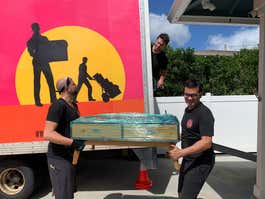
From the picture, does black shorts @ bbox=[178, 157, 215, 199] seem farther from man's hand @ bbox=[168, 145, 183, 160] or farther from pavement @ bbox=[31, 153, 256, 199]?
pavement @ bbox=[31, 153, 256, 199]

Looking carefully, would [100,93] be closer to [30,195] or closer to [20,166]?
[20,166]

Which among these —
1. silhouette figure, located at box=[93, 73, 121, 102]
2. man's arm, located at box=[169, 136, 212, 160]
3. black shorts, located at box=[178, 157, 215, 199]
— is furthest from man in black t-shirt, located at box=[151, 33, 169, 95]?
man's arm, located at box=[169, 136, 212, 160]

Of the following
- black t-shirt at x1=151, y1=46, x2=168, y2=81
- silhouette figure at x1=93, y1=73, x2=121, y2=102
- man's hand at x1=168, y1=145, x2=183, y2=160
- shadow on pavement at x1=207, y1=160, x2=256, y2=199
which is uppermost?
black t-shirt at x1=151, y1=46, x2=168, y2=81

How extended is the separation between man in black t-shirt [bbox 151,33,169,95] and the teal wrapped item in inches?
98.1

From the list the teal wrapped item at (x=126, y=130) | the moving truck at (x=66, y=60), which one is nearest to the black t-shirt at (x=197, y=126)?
the teal wrapped item at (x=126, y=130)

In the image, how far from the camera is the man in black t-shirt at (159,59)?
512 centimetres

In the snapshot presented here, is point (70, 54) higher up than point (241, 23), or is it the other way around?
point (241, 23)

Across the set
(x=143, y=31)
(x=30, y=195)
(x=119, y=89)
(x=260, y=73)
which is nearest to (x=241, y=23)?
(x=260, y=73)

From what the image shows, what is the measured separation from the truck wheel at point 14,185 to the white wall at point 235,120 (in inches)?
186

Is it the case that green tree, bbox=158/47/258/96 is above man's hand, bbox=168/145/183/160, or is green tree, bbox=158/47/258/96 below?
above

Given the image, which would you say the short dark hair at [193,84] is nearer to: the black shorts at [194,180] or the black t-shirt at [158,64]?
the black shorts at [194,180]

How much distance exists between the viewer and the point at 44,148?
4191 millimetres

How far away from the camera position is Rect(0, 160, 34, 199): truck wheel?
4.45 m

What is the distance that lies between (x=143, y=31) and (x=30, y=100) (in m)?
1.80
